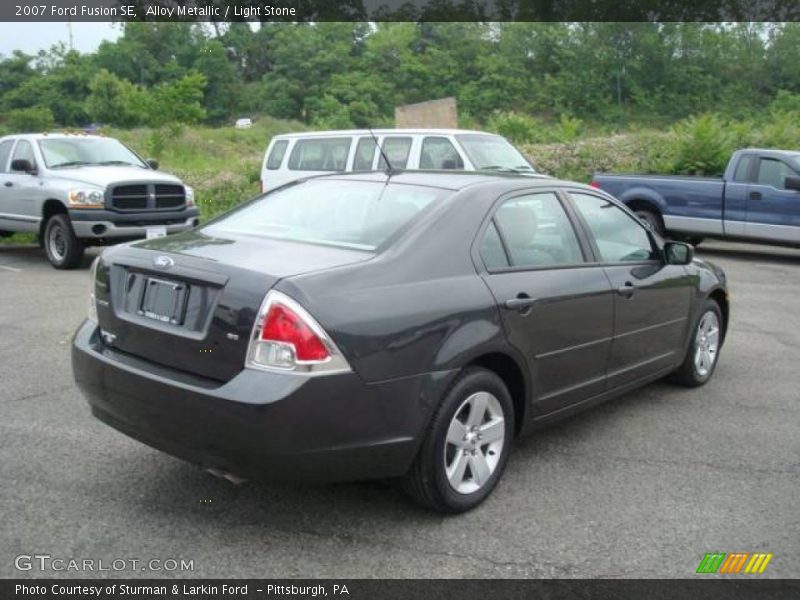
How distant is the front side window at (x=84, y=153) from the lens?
11.9 meters

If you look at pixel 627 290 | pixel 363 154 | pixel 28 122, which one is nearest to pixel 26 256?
pixel 363 154

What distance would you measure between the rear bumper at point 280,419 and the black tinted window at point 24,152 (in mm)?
9512

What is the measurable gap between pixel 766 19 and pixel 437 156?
113 ft

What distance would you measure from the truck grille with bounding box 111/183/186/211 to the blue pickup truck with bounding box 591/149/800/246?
724 centimetres

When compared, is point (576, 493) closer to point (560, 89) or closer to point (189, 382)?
point (189, 382)

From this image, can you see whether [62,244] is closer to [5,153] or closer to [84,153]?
[84,153]

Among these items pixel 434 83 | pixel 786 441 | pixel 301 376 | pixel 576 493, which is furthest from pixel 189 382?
pixel 434 83

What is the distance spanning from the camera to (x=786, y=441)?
15.8ft

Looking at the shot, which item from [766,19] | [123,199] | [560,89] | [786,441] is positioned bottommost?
[786,441]

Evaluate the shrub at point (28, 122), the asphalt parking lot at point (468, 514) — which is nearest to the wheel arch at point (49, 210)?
the asphalt parking lot at point (468, 514)

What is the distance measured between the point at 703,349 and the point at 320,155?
864 centimetres

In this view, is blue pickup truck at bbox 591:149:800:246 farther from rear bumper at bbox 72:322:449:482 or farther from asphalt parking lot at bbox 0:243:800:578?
rear bumper at bbox 72:322:449:482

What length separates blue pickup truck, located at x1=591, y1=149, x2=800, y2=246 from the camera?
12.5 metres

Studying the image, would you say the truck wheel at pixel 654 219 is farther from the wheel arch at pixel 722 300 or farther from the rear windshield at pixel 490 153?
the wheel arch at pixel 722 300
